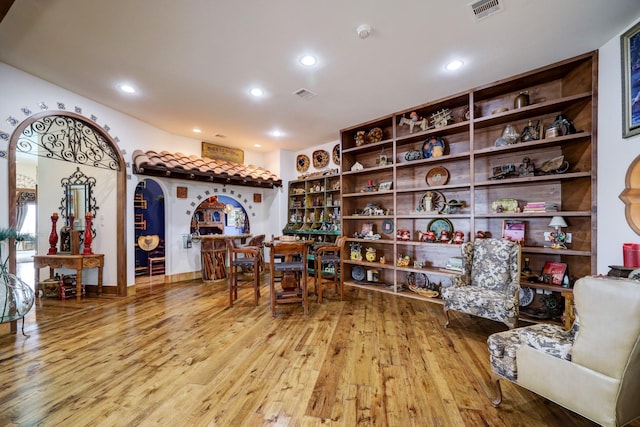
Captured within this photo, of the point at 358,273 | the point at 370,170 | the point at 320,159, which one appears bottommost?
the point at 358,273

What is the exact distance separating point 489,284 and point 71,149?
585cm

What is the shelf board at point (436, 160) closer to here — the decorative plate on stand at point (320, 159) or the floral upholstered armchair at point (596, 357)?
the decorative plate on stand at point (320, 159)

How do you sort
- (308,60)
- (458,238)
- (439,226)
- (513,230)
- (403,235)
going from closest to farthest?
(308,60) < (513,230) < (458,238) < (439,226) < (403,235)

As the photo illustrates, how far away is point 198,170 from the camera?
4.70 m

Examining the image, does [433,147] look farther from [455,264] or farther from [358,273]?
[358,273]

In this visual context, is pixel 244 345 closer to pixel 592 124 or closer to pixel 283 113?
pixel 283 113

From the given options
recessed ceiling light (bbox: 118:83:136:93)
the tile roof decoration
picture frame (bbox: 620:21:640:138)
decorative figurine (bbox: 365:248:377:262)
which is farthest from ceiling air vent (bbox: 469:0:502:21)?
the tile roof decoration

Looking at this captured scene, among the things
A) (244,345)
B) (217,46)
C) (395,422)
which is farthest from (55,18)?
(395,422)

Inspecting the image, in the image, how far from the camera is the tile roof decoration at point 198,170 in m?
4.21

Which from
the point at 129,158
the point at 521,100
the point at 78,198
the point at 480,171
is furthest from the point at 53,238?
the point at 521,100

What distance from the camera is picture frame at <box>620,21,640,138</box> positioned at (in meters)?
2.16

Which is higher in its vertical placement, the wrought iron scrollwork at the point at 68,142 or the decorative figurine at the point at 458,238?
the wrought iron scrollwork at the point at 68,142

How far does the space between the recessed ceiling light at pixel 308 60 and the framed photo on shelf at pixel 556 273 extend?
3674mm

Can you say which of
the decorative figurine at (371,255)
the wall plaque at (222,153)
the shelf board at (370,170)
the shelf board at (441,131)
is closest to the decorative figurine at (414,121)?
the shelf board at (441,131)
